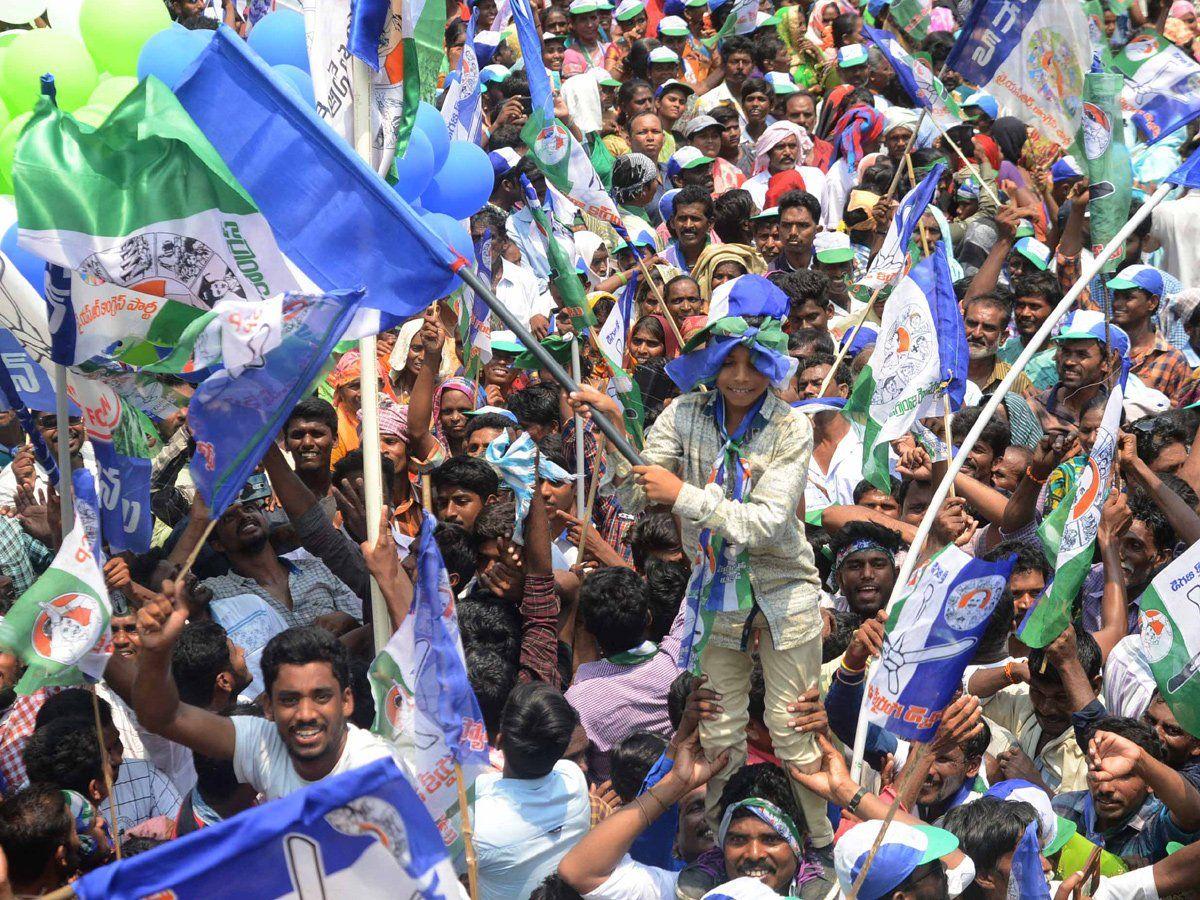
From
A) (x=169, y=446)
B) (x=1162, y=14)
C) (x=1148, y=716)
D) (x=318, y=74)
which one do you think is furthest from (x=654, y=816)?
(x=1162, y=14)

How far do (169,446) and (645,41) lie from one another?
6.71 m

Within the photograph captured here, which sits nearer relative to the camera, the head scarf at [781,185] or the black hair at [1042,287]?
the black hair at [1042,287]

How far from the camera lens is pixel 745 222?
9453mm

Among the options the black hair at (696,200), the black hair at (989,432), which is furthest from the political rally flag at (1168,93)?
the black hair at (696,200)

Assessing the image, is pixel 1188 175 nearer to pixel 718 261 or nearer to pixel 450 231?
pixel 450 231

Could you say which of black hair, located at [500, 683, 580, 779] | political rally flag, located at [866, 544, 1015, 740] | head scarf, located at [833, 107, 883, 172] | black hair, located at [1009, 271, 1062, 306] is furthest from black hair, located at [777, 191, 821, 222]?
black hair, located at [500, 683, 580, 779]

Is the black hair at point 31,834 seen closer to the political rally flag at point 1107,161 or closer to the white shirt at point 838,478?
the white shirt at point 838,478

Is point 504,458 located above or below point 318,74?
below

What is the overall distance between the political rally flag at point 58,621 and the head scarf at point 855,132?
730 centimetres

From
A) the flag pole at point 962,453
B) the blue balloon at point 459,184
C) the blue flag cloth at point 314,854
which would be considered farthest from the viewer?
the blue balloon at point 459,184

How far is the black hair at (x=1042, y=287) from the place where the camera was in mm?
8531

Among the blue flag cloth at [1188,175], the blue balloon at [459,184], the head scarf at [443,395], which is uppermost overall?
the blue flag cloth at [1188,175]

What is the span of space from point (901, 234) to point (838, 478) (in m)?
1.05

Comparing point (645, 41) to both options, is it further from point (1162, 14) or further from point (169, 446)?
point (169, 446)
